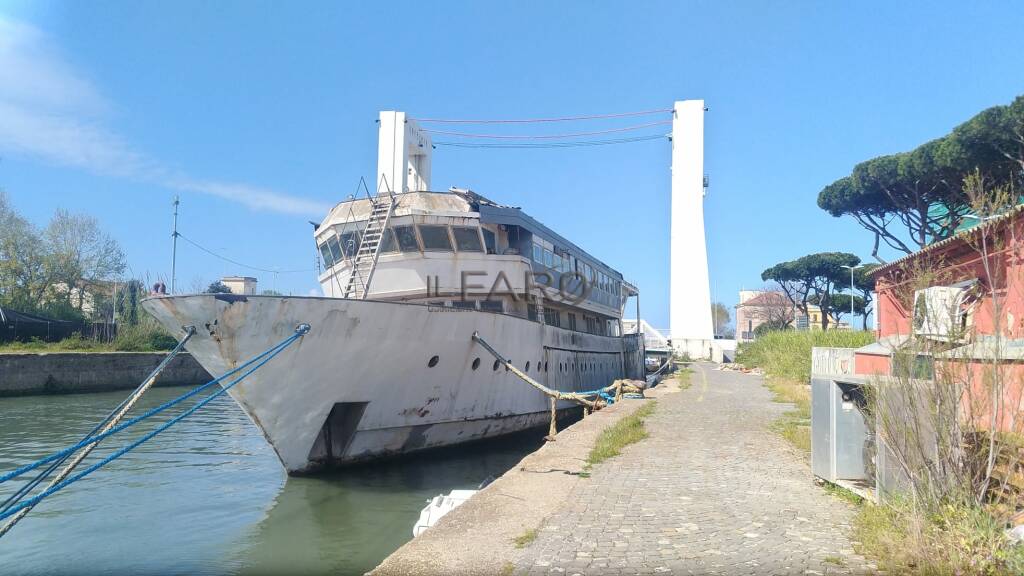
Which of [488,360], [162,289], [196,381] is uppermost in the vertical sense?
[162,289]

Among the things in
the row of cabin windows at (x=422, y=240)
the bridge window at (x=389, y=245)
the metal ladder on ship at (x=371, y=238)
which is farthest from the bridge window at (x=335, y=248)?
the bridge window at (x=389, y=245)

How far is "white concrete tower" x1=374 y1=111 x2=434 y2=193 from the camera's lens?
23.9 m

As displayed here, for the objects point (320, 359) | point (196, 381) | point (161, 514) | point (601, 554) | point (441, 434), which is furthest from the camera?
point (196, 381)

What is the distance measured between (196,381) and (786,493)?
35.3 meters

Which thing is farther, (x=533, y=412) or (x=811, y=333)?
(x=811, y=333)

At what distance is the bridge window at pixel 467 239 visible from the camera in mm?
14016

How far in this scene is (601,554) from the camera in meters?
4.67

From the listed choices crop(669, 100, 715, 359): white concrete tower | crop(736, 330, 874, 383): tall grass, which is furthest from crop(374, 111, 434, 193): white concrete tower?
crop(669, 100, 715, 359): white concrete tower

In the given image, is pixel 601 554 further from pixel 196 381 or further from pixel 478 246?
pixel 196 381

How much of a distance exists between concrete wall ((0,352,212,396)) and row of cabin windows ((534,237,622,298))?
1642 cm

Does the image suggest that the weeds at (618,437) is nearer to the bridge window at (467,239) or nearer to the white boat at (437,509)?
the white boat at (437,509)

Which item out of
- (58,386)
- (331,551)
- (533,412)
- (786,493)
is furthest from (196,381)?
(786,493)

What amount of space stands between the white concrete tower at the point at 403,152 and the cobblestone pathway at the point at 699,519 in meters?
16.3

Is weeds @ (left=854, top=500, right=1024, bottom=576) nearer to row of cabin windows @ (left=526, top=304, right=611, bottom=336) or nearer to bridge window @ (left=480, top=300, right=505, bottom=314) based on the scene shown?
bridge window @ (left=480, top=300, right=505, bottom=314)
